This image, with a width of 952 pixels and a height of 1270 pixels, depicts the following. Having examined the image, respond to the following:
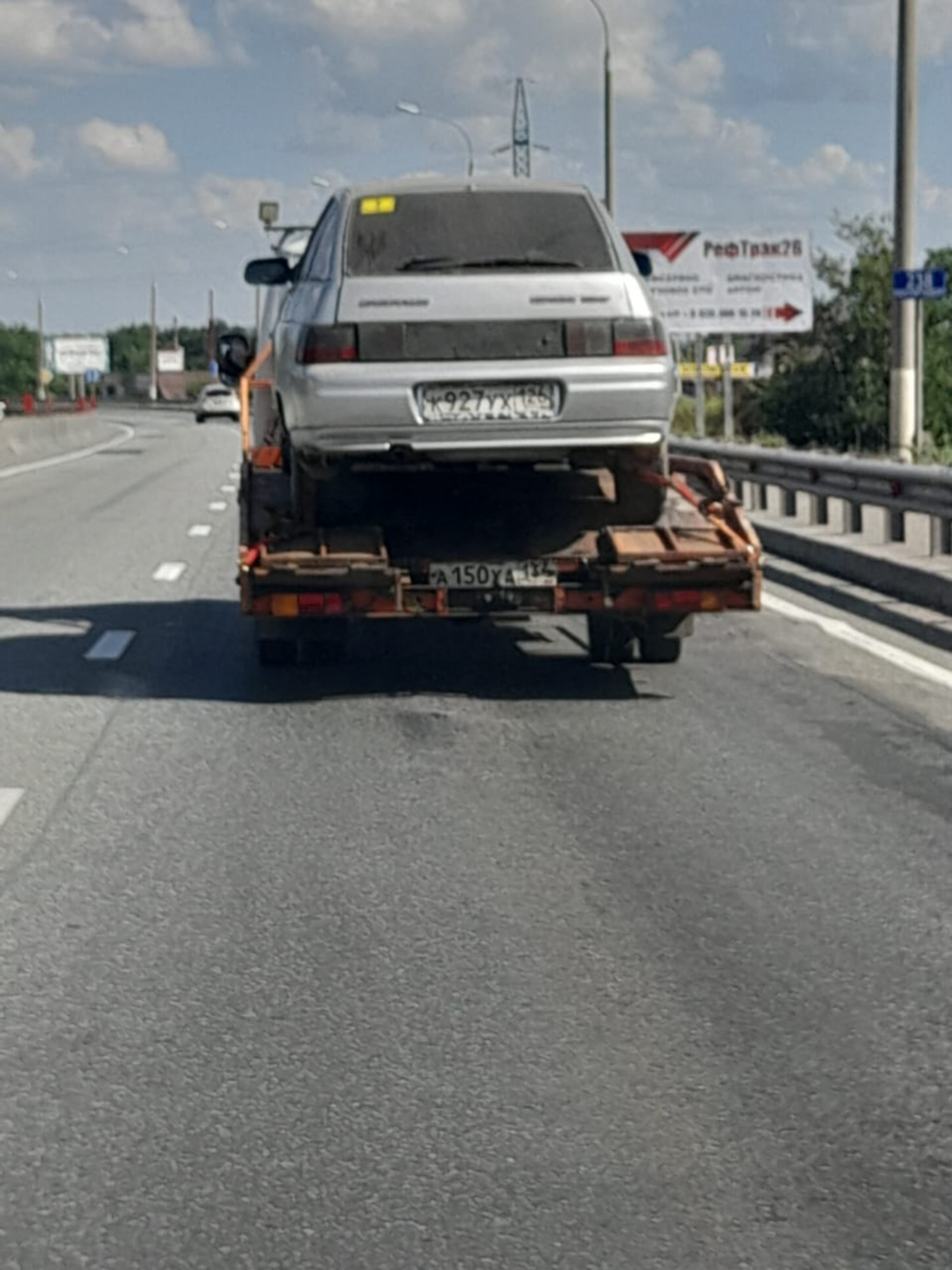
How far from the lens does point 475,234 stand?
10.1 meters

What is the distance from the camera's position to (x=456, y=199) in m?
10.3

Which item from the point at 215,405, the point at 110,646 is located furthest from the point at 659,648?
the point at 215,405

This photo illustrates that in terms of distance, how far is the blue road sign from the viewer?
2220 centimetres

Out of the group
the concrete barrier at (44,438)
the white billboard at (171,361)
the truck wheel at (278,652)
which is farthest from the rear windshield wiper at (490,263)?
the white billboard at (171,361)

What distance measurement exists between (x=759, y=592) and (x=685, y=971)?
4573 mm

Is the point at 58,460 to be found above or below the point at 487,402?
below

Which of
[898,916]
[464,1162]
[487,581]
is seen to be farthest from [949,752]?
[464,1162]

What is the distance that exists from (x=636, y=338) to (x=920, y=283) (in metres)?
13.2

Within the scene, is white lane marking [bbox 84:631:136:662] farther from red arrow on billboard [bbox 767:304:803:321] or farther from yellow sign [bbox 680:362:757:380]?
yellow sign [bbox 680:362:757:380]

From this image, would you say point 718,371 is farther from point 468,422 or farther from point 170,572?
point 468,422

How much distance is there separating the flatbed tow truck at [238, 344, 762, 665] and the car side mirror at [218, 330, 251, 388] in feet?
4.46

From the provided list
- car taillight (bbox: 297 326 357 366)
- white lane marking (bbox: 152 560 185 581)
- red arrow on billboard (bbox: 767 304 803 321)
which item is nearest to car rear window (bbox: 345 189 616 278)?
car taillight (bbox: 297 326 357 366)

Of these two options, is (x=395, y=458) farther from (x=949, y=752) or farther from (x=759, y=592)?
(x=949, y=752)

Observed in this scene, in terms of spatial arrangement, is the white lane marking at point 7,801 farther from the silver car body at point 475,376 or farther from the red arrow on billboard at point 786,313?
the red arrow on billboard at point 786,313
